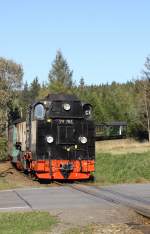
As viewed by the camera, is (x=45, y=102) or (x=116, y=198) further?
(x=45, y=102)

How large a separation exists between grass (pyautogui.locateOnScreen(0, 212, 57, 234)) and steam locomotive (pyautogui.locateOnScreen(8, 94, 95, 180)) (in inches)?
419

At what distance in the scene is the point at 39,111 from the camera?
23.8m

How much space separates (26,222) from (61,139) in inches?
499

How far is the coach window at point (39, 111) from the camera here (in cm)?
2359

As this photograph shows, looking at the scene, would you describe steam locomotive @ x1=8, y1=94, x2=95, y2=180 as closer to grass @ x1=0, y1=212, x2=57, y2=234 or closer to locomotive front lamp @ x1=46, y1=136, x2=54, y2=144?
locomotive front lamp @ x1=46, y1=136, x2=54, y2=144

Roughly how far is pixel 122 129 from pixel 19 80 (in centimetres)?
2185

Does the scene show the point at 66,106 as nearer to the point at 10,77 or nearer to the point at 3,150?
the point at 3,150

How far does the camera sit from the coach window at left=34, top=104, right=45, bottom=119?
23594 mm

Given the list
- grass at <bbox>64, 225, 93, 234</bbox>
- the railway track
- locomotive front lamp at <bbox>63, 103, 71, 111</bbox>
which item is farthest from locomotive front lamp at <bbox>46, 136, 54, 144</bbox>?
grass at <bbox>64, 225, 93, 234</bbox>

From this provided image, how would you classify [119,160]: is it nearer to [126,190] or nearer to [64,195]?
[126,190]

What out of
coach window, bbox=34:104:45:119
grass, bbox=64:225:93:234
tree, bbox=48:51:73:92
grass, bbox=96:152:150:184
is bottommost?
grass, bbox=64:225:93:234

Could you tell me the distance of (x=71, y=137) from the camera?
2375 cm

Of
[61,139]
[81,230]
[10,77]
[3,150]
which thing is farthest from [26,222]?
[10,77]

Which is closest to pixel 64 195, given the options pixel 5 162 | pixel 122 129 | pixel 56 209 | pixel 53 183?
pixel 56 209
